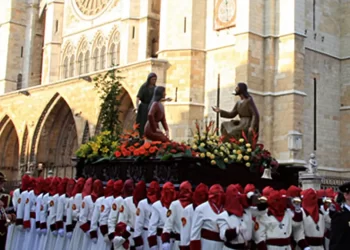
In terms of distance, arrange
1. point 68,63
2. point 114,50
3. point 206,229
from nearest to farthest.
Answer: point 206,229
point 114,50
point 68,63

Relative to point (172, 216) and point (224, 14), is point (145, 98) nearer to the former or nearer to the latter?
point (172, 216)

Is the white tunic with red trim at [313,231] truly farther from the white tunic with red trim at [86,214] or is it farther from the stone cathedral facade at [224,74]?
the stone cathedral facade at [224,74]

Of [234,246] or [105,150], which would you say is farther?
[105,150]

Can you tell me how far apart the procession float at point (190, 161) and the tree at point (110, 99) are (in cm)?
1073

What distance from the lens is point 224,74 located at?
857 inches

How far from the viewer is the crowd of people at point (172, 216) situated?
261 inches

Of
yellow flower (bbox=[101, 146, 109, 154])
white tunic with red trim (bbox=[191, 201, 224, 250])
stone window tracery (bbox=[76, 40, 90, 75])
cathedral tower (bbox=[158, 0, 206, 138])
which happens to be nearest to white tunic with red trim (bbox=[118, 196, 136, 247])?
white tunic with red trim (bbox=[191, 201, 224, 250])

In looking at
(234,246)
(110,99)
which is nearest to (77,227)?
(234,246)

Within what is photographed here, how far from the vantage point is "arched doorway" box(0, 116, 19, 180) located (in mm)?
31344

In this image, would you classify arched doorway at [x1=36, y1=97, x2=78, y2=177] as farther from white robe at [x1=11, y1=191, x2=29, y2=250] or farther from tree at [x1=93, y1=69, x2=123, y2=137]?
white robe at [x1=11, y1=191, x2=29, y2=250]

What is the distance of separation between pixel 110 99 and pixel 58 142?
706cm

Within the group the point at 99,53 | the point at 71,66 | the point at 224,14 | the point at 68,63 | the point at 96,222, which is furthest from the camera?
the point at 68,63

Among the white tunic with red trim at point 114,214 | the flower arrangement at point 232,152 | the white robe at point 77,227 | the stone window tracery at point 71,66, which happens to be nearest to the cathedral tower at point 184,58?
the stone window tracery at point 71,66

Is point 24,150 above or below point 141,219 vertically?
above
